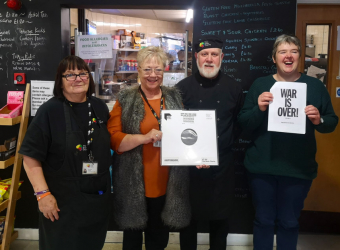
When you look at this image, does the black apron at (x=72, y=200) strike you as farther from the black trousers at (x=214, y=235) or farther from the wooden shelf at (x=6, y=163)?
the wooden shelf at (x=6, y=163)

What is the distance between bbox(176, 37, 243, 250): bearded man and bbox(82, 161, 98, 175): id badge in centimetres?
77

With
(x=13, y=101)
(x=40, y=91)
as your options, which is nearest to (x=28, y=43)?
(x=40, y=91)

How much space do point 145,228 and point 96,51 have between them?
5.98 ft

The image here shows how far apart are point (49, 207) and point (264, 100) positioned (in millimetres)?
1523

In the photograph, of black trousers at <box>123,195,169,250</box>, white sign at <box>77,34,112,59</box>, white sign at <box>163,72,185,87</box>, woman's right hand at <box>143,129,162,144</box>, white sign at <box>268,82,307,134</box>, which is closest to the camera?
woman's right hand at <box>143,129,162,144</box>

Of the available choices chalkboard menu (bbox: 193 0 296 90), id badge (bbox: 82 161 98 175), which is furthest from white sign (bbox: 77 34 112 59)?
id badge (bbox: 82 161 98 175)

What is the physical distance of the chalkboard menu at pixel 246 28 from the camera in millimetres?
2619

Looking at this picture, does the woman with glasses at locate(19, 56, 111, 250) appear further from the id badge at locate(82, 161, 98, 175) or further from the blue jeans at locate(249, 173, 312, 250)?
the blue jeans at locate(249, 173, 312, 250)

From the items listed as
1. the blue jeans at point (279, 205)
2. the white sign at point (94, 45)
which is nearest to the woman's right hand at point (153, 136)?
the blue jeans at point (279, 205)

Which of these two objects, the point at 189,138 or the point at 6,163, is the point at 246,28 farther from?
the point at 6,163

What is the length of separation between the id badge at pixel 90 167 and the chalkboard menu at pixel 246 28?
1.43 m

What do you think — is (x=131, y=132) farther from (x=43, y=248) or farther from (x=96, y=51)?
(x=96, y=51)

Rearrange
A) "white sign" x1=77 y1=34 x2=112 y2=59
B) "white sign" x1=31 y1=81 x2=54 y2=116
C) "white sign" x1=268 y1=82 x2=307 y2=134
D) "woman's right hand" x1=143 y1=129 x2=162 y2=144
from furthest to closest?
1. "white sign" x1=77 y1=34 x2=112 y2=59
2. "white sign" x1=31 y1=81 x2=54 y2=116
3. "white sign" x1=268 y1=82 x2=307 y2=134
4. "woman's right hand" x1=143 y1=129 x2=162 y2=144

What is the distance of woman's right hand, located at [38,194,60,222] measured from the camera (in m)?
1.62
